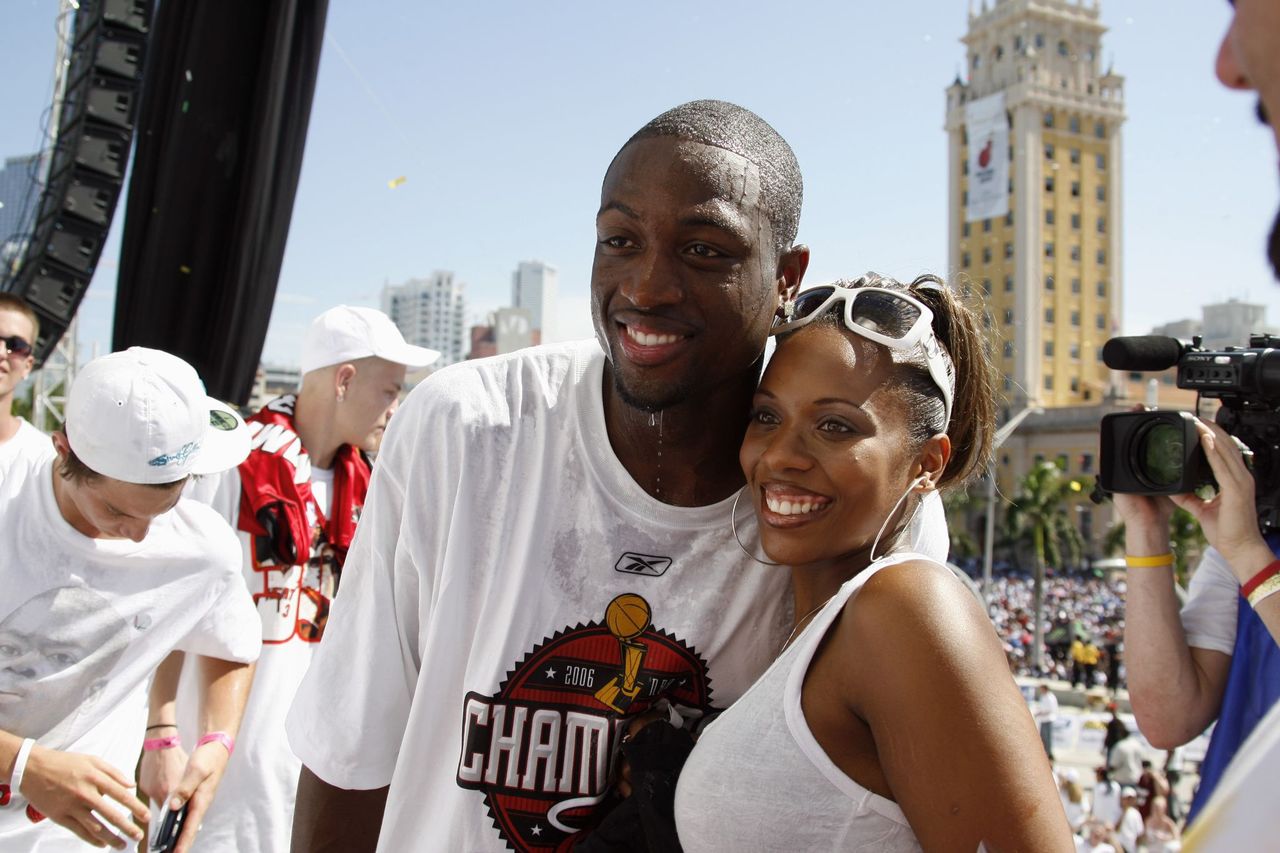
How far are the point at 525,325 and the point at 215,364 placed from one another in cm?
2422

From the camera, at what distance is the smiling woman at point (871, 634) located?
135cm

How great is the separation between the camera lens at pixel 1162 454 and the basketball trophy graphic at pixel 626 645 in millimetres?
1708

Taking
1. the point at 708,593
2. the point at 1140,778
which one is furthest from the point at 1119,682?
the point at 708,593

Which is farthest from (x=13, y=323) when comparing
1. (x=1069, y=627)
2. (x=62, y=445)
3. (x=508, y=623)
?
(x=1069, y=627)

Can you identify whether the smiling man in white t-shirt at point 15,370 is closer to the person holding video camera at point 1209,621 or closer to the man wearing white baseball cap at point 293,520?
the man wearing white baseball cap at point 293,520

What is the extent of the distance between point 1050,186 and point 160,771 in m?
68.0

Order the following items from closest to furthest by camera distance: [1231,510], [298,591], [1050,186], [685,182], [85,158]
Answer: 1. [685,182]
2. [1231,510]
3. [298,591]
4. [85,158]
5. [1050,186]

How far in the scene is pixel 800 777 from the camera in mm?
1478

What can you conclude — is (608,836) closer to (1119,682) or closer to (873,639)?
(873,639)

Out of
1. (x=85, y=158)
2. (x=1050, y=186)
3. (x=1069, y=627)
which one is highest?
(x=1050, y=186)

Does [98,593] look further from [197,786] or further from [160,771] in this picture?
[160,771]

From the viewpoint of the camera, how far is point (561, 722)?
175 centimetres

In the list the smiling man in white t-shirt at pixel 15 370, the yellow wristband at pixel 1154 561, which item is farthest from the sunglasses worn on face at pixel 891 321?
the smiling man in white t-shirt at pixel 15 370

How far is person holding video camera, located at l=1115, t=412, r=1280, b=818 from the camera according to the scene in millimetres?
2566
